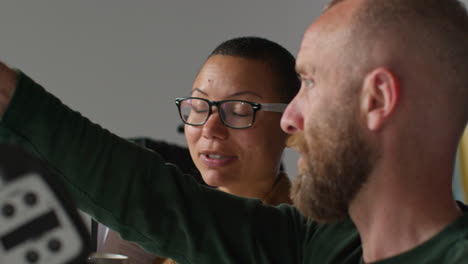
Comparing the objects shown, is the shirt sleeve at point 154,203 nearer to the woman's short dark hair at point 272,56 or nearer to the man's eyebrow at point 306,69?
the man's eyebrow at point 306,69

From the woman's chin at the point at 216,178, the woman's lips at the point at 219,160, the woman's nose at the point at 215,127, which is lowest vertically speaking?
the woman's chin at the point at 216,178

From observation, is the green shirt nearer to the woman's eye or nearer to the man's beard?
the man's beard

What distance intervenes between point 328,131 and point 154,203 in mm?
221

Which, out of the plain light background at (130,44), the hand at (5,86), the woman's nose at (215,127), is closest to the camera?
the hand at (5,86)

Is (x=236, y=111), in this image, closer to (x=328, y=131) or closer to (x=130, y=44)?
(x=328, y=131)

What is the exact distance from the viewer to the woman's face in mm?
1045

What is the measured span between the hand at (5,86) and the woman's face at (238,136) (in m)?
0.46

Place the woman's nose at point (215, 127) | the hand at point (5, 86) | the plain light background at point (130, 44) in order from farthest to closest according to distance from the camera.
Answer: the plain light background at point (130, 44), the woman's nose at point (215, 127), the hand at point (5, 86)

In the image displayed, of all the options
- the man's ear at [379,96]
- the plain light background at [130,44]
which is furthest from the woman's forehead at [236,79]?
the plain light background at [130,44]

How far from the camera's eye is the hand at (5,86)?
0.60m

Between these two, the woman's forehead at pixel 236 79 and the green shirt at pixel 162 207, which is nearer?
the green shirt at pixel 162 207

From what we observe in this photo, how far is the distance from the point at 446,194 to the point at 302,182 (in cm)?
15

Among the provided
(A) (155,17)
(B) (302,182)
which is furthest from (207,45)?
(B) (302,182)

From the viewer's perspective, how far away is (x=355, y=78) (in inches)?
Answer: 25.5
